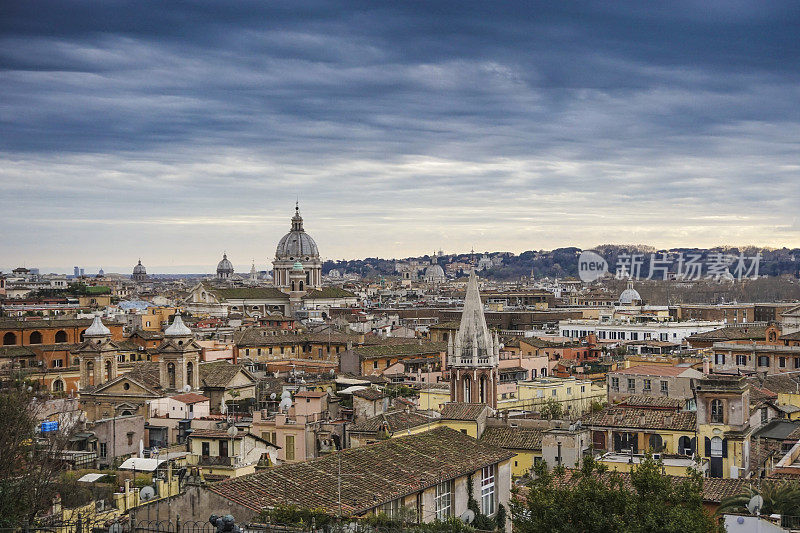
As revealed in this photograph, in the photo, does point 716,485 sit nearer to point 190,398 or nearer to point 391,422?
point 391,422

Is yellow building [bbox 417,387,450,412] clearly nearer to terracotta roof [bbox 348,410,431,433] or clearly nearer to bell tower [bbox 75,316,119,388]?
terracotta roof [bbox 348,410,431,433]

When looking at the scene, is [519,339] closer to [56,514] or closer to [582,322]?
[582,322]

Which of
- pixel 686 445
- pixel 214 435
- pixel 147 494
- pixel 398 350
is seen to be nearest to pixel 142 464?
pixel 214 435

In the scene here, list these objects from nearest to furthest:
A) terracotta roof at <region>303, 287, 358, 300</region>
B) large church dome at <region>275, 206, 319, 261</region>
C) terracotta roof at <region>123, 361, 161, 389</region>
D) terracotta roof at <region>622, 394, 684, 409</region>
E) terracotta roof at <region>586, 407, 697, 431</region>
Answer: terracotta roof at <region>586, 407, 697, 431</region>
terracotta roof at <region>622, 394, 684, 409</region>
terracotta roof at <region>123, 361, 161, 389</region>
terracotta roof at <region>303, 287, 358, 300</region>
large church dome at <region>275, 206, 319, 261</region>

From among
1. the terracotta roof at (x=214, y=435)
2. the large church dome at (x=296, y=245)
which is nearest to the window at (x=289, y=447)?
the terracotta roof at (x=214, y=435)

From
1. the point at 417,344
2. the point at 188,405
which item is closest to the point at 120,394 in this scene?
the point at 188,405

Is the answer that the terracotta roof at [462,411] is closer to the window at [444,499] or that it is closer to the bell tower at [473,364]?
the window at [444,499]

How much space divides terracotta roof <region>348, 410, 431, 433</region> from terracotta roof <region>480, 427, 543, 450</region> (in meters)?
1.70

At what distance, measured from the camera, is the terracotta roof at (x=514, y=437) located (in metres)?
29.3

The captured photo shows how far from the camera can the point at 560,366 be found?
2218 inches

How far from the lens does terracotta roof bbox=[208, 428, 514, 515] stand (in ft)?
61.9

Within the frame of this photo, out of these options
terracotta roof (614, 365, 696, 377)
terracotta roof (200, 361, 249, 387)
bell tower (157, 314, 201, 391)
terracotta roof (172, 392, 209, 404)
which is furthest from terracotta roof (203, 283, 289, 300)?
terracotta roof (172, 392, 209, 404)

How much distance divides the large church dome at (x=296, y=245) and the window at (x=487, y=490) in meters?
125

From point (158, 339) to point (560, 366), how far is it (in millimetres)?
21450
